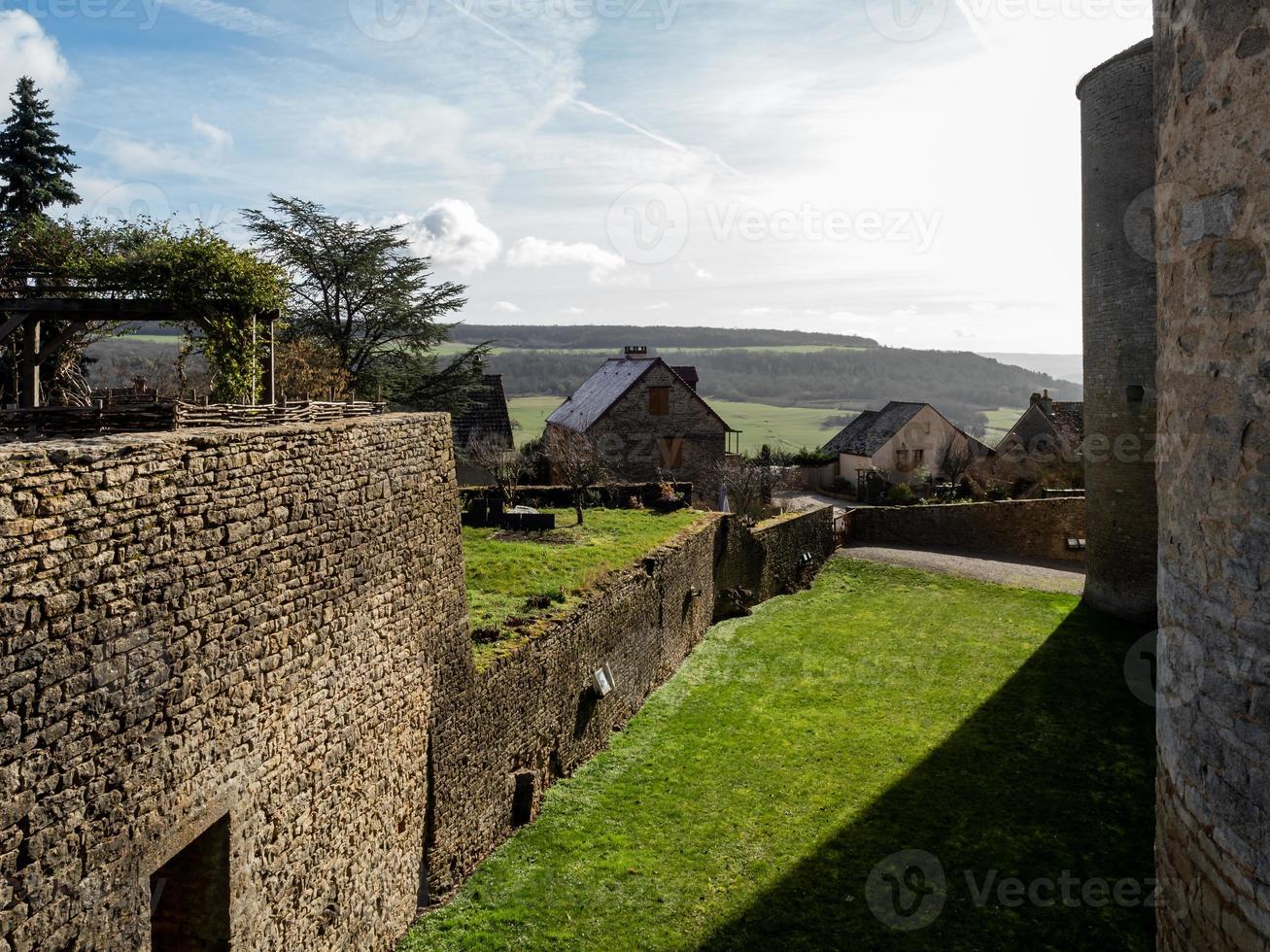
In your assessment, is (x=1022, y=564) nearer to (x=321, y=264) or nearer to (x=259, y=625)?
(x=321, y=264)

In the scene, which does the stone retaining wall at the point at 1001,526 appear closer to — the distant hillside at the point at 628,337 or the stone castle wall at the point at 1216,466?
the stone castle wall at the point at 1216,466

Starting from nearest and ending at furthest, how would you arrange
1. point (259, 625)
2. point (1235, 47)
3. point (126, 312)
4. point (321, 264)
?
point (1235, 47) < point (259, 625) < point (126, 312) < point (321, 264)

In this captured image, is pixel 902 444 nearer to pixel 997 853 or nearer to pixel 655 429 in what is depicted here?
pixel 655 429

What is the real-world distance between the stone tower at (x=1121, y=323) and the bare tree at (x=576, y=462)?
12.0 meters

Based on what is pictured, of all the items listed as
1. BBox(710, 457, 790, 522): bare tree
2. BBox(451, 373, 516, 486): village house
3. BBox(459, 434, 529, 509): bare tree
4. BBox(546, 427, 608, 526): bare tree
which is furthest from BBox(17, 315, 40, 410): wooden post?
BBox(451, 373, 516, 486): village house

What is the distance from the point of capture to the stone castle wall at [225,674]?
4281mm

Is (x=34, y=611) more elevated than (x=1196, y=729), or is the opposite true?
(x=34, y=611)

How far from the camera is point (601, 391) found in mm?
39281

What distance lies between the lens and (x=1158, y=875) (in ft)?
14.7

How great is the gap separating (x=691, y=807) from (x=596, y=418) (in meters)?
25.4

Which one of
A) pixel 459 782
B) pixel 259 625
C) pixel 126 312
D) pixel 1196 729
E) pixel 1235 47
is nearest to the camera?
pixel 1235 47

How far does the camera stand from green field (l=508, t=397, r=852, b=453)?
79.9 m

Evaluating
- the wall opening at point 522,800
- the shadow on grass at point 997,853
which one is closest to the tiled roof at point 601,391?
the shadow on grass at point 997,853

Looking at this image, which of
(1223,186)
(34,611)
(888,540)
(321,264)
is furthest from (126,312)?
(888,540)
